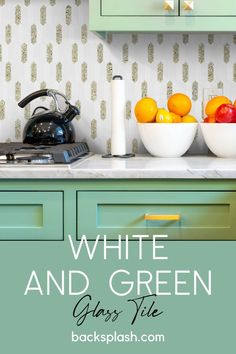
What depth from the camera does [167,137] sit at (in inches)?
105

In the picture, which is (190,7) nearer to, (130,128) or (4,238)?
(130,128)

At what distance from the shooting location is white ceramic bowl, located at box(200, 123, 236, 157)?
8.69 feet

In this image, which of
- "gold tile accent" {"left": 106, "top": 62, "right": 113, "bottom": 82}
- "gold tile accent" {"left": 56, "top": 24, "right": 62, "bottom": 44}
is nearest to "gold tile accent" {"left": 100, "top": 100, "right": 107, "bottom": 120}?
"gold tile accent" {"left": 106, "top": 62, "right": 113, "bottom": 82}

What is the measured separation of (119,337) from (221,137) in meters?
1.95

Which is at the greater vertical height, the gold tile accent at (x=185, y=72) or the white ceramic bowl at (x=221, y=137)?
the gold tile accent at (x=185, y=72)

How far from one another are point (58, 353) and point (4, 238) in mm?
1562

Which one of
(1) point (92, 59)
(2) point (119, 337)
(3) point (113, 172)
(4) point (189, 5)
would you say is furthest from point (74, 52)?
(2) point (119, 337)

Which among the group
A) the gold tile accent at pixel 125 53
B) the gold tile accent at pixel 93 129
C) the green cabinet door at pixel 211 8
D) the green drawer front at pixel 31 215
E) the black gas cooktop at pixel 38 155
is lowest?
the green drawer front at pixel 31 215

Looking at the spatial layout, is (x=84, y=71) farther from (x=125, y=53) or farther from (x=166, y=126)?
(x=166, y=126)

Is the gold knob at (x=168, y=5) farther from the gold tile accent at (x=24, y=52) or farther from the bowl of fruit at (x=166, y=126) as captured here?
the gold tile accent at (x=24, y=52)

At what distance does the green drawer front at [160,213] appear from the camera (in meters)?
2.29

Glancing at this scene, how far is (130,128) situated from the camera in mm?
2951

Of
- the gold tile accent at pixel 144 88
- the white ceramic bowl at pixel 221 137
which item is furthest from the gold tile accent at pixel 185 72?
the white ceramic bowl at pixel 221 137

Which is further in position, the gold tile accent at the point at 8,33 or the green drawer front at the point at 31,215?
the gold tile accent at the point at 8,33
